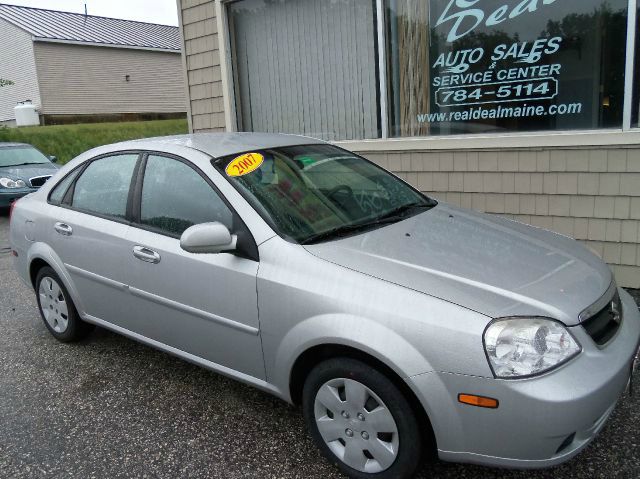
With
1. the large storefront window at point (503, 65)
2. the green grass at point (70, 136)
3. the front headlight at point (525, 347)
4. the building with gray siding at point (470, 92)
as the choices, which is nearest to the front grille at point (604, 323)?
the front headlight at point (525, 347)

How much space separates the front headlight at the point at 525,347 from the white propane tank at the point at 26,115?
23.6m

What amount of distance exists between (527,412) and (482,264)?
70 cm

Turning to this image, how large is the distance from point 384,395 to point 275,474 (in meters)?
0.73

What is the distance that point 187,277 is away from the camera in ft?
9.50

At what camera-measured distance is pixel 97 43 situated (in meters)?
24.2

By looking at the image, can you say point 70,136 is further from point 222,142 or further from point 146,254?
point 146,254


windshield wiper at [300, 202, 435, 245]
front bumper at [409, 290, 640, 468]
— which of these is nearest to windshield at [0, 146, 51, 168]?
windshield wiper at [300, 202, 435, 245]

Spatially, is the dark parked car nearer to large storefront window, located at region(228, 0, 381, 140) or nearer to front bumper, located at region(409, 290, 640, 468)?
large storefront window, located at region(228, 0, 381, 140)

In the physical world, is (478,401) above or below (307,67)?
below

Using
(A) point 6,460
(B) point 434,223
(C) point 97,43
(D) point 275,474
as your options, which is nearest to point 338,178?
(B) point 434,223

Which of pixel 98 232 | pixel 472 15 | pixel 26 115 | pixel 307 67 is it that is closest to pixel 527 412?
pixel 98 232

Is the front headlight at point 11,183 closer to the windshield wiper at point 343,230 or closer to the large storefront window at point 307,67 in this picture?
the large storefront window at point 307,67

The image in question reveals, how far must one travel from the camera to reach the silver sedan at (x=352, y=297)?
2.08 m

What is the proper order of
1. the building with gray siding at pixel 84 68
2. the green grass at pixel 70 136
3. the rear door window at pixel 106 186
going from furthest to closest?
the building with gray siding at pixel 84 68 < the green grass at pixel 70 136 < the rear door window at pixel 106 186
